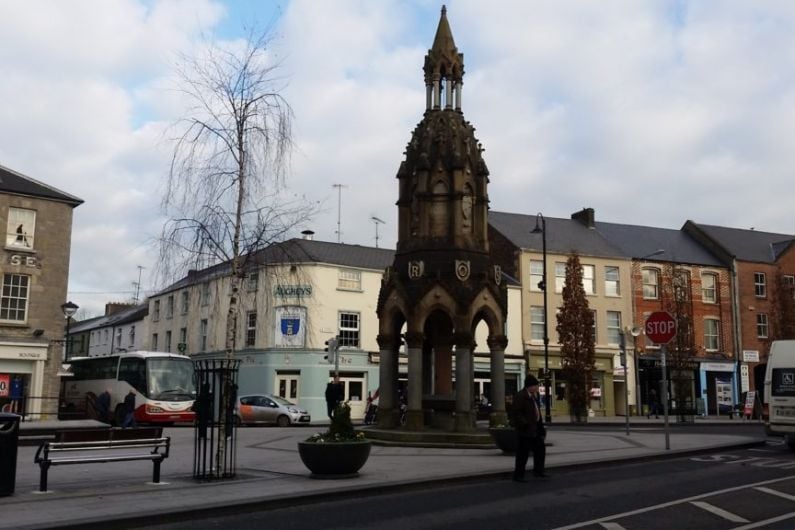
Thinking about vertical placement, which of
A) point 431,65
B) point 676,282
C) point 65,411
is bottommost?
point 65,411

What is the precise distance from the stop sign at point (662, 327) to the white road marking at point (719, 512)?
7.51 m

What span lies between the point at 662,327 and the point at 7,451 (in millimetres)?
13611

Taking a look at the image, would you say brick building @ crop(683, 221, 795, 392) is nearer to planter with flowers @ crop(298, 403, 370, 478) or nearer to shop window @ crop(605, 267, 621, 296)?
shop window @ crop(605, 267, 621, 296)

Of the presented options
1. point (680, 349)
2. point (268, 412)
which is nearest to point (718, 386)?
point (680, 349)

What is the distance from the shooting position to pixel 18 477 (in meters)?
12.3

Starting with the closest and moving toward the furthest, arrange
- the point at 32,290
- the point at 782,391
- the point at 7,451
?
1. the point at 7,451
2. the point at 782,391
3. the point at 32,290

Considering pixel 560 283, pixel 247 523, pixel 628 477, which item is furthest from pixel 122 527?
pixel 560 283

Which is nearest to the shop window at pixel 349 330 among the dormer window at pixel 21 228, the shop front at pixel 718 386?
the dormer window at pixel 21 228

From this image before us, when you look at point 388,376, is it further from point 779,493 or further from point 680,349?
point 680,349

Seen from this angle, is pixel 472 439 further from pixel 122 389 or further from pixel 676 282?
pixel 676 282

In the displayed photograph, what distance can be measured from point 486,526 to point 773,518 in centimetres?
350

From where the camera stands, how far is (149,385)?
31.0 meters

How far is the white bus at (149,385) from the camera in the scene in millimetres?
30844

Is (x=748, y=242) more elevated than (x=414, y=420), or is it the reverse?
(x=748, y=242)
